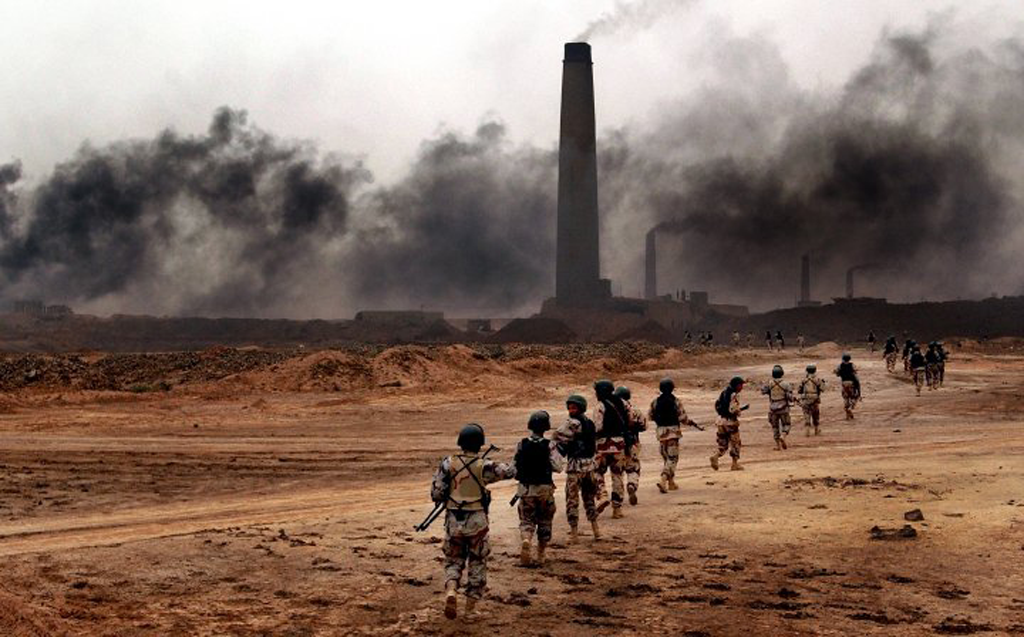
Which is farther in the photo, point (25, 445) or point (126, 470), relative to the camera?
point (25, 445)

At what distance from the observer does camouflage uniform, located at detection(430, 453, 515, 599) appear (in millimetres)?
9398

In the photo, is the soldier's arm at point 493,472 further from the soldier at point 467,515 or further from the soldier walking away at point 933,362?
the soldier walking away at point 933,362

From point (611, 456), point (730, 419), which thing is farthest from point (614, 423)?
point (730, 419)

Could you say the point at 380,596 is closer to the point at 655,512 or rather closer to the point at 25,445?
the point at 655,512

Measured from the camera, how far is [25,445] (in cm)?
2445

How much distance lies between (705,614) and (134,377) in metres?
43.4

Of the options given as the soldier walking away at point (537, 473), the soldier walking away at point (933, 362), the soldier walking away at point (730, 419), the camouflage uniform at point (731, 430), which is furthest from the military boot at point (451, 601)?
the soldier walking away at point (933, 362)

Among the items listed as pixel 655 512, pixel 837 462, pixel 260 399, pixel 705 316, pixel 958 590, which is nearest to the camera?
pixel 958 590

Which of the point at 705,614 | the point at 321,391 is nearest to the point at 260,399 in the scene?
the point at 321,391

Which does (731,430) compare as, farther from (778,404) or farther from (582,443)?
(582,443)

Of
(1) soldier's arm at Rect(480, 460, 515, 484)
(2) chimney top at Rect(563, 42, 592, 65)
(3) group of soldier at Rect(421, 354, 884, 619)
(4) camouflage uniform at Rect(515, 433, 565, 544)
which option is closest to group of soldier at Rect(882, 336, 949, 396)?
(3) group of soldier at Rect(421, 354, 884, 619)

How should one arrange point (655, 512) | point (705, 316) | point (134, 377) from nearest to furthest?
1. point (655, 512)
2. point (134, 377)
3. point (705, 316)

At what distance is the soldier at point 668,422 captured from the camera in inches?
615

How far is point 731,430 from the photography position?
18188 mm
